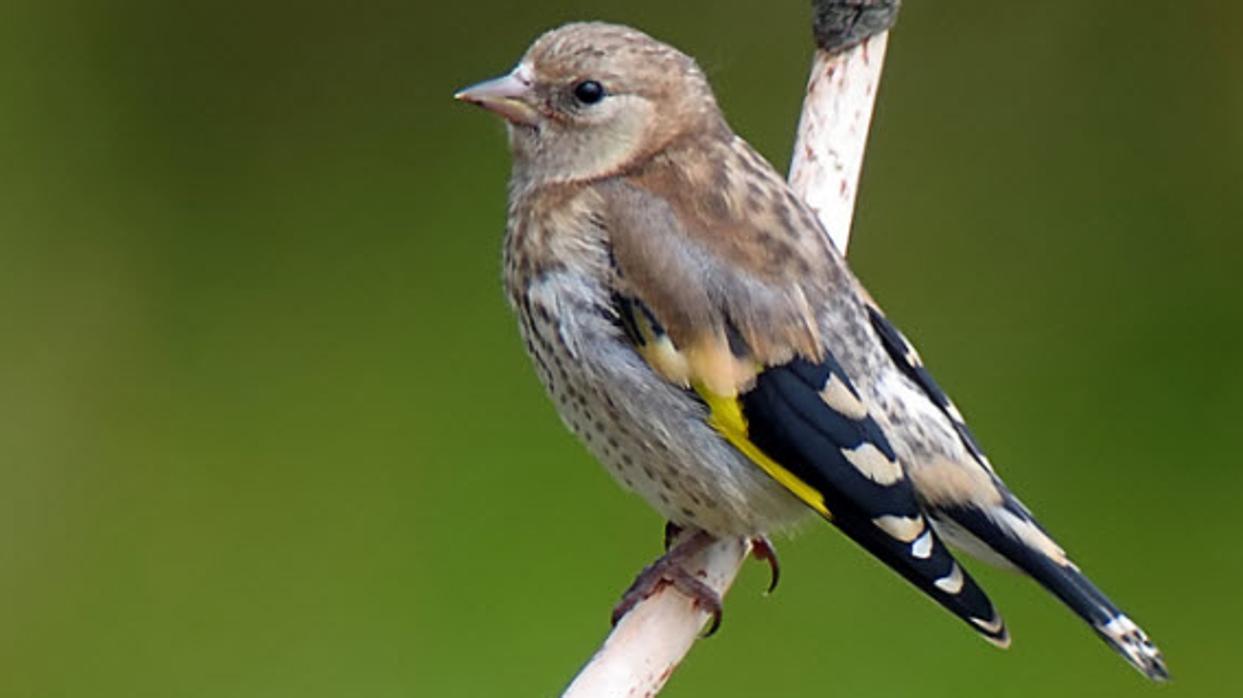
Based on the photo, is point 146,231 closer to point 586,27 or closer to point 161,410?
point 161,410

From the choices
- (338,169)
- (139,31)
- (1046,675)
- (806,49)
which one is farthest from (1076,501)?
(139,31)

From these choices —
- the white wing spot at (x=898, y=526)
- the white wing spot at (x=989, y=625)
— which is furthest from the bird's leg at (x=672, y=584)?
the white wing spot at (x=989, y=625)

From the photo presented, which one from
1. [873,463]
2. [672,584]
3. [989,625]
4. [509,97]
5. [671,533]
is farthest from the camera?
[671,533]

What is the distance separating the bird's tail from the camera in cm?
407

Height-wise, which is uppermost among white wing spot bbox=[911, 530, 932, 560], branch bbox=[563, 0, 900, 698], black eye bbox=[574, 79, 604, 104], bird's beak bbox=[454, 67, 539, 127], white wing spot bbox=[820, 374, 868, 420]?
branch bbox=[563, 0, 900, 698]

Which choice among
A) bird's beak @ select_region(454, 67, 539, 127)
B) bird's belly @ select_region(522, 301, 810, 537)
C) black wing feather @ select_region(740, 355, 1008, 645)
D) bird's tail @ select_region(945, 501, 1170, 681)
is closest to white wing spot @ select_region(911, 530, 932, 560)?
black wing feather @ select_region(740, 355, 1008, 645)

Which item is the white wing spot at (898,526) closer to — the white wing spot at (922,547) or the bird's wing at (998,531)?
the white wing spot at (922,547)

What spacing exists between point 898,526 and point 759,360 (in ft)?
0.86

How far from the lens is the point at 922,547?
4074 mm

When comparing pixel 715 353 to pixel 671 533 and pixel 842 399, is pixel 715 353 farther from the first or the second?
pixel 671 533

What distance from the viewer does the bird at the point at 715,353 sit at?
13.6 feet

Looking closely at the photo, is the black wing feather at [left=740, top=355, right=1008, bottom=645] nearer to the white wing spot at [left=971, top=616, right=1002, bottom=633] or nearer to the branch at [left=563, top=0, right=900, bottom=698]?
the white wing spot at [left=971, top=616, right=1002, bottom=633]

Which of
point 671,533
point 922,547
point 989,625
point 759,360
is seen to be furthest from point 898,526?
point 671,533

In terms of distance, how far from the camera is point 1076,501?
581cm
